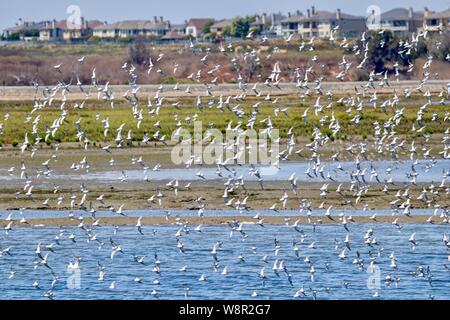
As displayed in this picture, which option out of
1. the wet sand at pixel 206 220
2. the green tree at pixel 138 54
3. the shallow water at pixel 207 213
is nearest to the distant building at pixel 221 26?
the green tree at pixel 138 54

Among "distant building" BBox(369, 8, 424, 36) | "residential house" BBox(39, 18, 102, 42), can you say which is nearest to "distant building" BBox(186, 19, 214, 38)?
"residential house" BBox(39, 18, 102, 42)

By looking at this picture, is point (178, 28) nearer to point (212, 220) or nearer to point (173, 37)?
point (173, 37)

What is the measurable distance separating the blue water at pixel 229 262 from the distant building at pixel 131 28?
142230 mm

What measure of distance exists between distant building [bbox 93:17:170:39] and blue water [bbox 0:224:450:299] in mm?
142230

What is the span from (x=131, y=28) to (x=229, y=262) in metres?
149

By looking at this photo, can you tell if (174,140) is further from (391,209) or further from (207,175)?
(391,209)

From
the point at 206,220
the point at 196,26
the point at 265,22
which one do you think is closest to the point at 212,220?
the point at 206,220

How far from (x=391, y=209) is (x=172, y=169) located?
35.6 feet

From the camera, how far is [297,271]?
2572 centimetres

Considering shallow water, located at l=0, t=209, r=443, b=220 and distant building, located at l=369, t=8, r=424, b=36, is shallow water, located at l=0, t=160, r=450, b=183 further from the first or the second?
distant building, located at l=369, t=8, r=424, b=36

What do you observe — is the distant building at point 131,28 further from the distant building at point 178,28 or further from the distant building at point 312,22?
the distant building at point 312,22

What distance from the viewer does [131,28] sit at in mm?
173125

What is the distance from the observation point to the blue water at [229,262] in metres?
23.4
